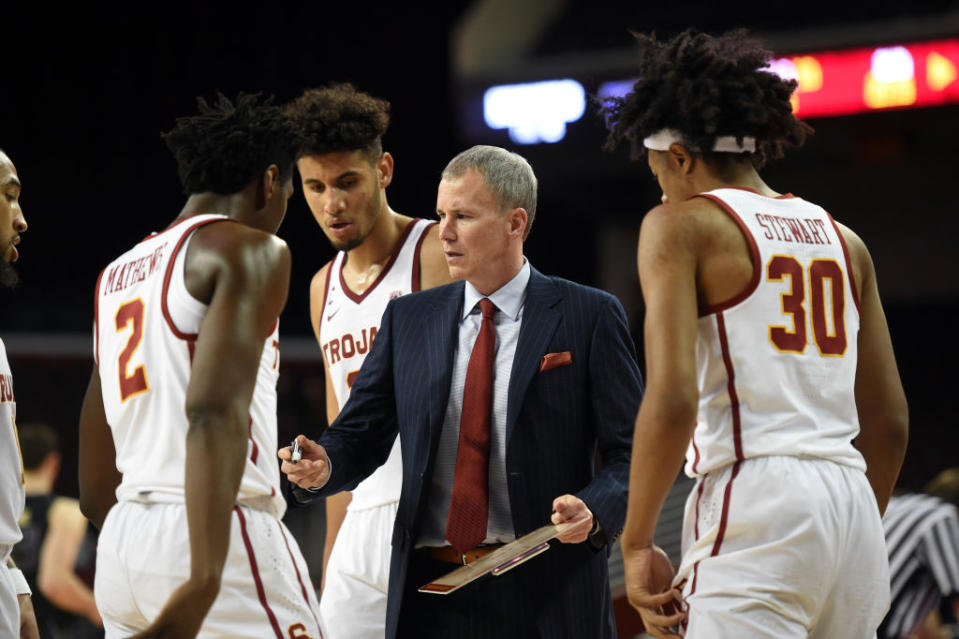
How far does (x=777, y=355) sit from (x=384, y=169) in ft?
6.94

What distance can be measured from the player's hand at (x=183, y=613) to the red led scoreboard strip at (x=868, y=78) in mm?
8078

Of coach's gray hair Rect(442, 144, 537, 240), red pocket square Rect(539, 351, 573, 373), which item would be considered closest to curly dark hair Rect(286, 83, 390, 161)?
coach's gray hair Rect(442, 144, 537, 240)

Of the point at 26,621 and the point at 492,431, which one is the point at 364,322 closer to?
the point at 492,431

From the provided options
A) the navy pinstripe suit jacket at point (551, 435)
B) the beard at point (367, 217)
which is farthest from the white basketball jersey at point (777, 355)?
the beard at point (367, 217)

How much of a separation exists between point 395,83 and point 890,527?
916 cm

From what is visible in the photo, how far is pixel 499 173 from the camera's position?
359 centimetres

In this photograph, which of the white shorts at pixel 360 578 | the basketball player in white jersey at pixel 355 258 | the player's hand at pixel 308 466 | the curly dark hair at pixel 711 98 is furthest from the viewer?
the basketball player in white jersey at pixel 355 258

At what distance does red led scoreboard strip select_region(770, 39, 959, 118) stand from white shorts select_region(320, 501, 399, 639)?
682cm

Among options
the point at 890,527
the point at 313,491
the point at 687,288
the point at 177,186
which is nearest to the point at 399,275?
the point at 313,491

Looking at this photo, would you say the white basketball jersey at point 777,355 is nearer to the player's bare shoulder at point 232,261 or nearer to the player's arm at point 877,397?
the player's arm at point 877,397

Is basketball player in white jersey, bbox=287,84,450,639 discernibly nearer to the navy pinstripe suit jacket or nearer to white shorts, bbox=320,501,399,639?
white shorts, bbox=320,501,399,639

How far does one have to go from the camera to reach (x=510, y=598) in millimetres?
3295

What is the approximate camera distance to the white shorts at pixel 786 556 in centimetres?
273

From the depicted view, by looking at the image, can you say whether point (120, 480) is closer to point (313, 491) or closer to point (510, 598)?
point (313, 491)
